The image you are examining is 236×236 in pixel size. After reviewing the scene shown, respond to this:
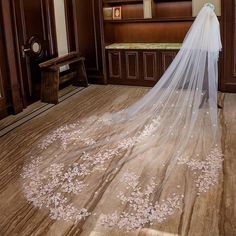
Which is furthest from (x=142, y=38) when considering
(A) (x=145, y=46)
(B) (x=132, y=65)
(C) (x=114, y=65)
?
(C) (x=114, y=65)

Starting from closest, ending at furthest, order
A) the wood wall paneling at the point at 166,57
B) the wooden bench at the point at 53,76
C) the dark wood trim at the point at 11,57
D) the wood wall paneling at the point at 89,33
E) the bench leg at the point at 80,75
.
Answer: the dark wood trim at the point at 11,57, the wooden bench at the point at 53,76, the wood wall paneling at the point at 166,57, the wood wall paneling at the point at 89,33, the bench leg at the point at 80,75

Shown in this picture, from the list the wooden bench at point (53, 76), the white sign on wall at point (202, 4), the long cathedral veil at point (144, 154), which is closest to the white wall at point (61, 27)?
the wooden bench at point (53, 76)

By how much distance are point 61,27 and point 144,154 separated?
345 cm

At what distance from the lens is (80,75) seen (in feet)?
21.7

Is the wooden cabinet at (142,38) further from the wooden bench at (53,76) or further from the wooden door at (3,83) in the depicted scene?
the wooden door at (3,83)

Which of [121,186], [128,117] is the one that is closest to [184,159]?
[121,186]

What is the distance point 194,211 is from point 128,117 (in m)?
Answer: 2.22

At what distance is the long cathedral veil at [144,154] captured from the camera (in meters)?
2.98

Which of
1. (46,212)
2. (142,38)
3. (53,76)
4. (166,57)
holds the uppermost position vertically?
(142,38)

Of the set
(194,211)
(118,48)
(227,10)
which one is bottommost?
(194,211)

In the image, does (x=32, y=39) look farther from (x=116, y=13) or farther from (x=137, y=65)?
(x=137, y=65)

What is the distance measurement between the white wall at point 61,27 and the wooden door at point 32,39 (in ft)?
0.55

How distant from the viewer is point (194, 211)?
2799 mm

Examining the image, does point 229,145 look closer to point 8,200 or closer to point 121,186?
point 121,186
